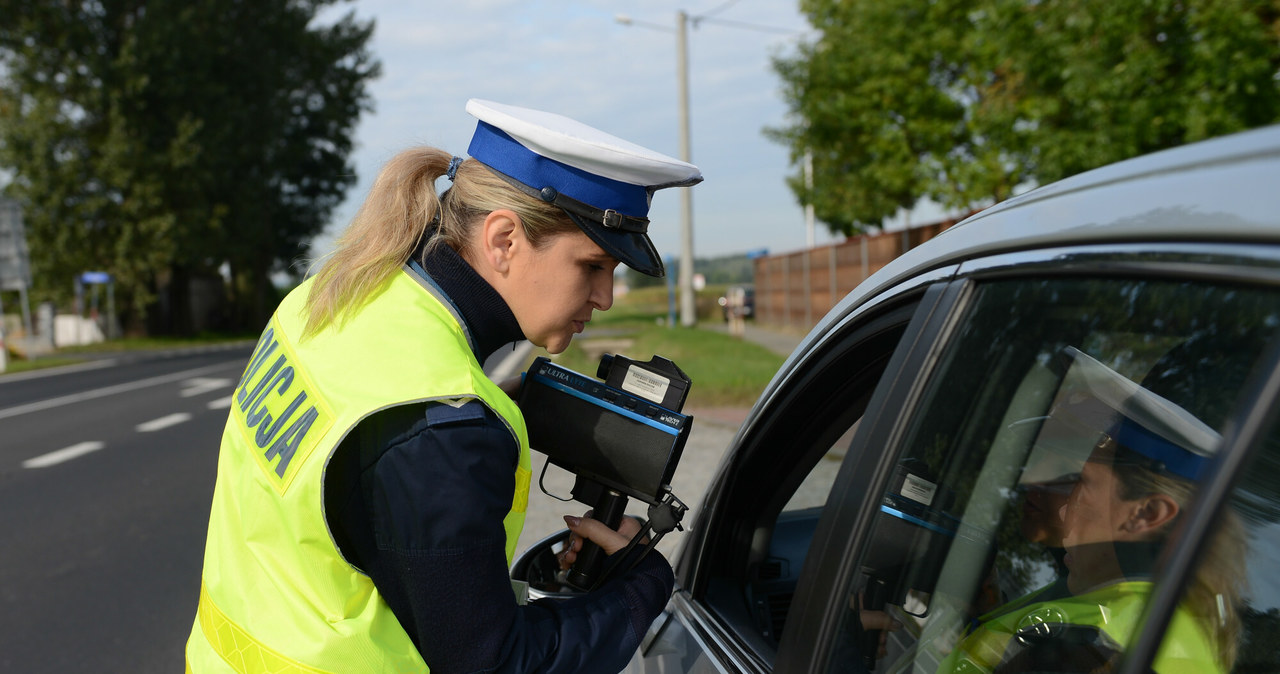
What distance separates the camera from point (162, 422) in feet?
36.3

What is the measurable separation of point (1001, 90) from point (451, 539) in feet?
51.5

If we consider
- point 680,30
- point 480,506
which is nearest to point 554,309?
point 480,506

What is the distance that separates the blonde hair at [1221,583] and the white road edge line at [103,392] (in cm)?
1394

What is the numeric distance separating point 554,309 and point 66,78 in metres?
32.2

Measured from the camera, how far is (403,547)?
4.04 feet

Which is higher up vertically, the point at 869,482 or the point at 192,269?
the point at 869,482

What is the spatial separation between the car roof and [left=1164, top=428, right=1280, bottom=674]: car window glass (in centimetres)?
17

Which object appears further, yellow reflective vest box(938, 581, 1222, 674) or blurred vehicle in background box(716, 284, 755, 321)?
blurred vehicle in background box(716, 284, 755, 321)

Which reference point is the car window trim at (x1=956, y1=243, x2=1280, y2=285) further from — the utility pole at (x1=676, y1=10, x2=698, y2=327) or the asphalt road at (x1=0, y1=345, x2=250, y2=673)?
the utility pole at (x1=676, y1=10, x2=698, y2=327)

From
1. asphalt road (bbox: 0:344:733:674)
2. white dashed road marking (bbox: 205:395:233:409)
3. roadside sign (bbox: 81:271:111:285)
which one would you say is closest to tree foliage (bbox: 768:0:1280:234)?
asphalt road (bbox: 0:344:733:674)

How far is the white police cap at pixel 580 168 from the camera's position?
4.94ft

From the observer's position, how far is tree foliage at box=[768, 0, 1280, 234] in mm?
8969

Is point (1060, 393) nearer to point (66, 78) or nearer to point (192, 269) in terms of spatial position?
point (66, 78)

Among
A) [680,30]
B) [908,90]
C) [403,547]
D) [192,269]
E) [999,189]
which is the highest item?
[680,30]
